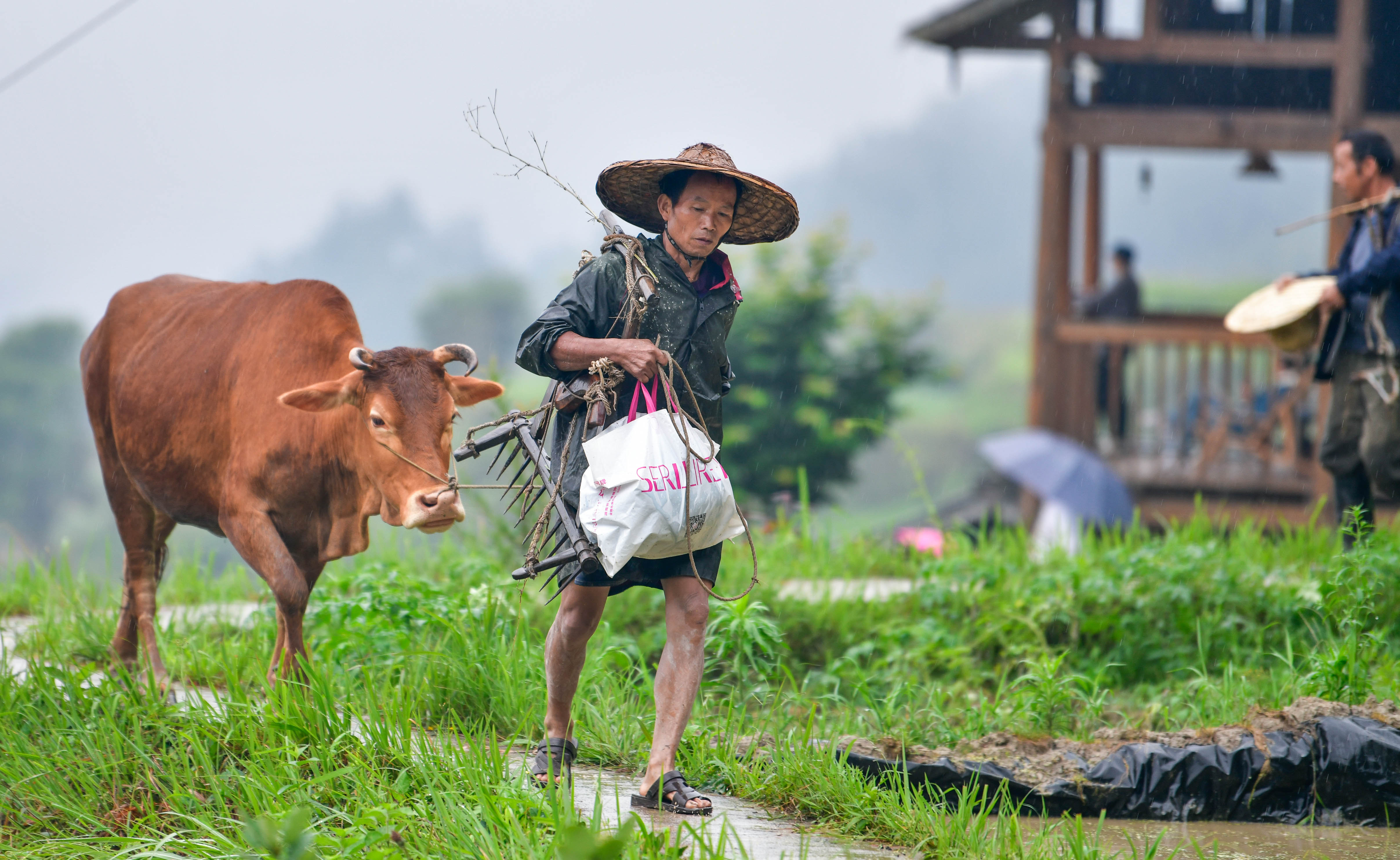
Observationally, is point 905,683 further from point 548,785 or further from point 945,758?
point 548,785

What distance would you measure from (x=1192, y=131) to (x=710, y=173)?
816 centimetres

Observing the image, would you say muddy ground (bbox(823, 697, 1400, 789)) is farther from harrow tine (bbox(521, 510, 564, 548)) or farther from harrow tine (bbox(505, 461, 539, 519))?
harrow tine (bbox(505, 461, 539, 519))

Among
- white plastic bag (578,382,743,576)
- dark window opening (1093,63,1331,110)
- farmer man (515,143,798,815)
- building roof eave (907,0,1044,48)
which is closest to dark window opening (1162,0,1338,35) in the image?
dark window opening (1093,63,1331,110)

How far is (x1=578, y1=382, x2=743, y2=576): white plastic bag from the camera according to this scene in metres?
3.41

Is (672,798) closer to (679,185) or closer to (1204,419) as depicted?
(679,185)

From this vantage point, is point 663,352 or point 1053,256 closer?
point 663,352

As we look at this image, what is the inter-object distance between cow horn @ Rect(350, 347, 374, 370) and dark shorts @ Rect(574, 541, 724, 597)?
37.4 inches

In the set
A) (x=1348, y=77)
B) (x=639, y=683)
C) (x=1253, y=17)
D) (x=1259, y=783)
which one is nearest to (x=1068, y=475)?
(x=1348, y=77)

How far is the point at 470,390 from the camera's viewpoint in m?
4.19

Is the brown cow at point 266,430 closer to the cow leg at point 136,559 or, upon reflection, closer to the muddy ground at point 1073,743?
the cow leg at point 136,559

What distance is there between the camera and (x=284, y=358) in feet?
14.4

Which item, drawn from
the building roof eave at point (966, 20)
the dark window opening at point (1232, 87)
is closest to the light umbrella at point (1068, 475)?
the dark window opening at point (1232, 87)

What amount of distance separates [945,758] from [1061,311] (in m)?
7.58

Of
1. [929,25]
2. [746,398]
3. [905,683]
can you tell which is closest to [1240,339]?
[929,25]
